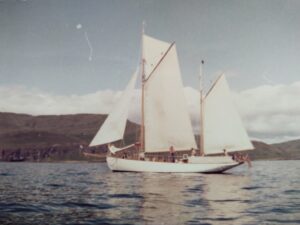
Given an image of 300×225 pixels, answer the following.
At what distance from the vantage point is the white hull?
72375mm

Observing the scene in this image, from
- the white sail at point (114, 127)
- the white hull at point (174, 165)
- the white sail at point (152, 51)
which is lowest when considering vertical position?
the white hull at point (174, 165)

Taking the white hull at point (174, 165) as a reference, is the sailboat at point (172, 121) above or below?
above

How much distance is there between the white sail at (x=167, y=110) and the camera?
71.1 meters

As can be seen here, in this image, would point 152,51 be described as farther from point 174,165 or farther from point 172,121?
point 174,165

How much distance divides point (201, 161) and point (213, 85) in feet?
47.0

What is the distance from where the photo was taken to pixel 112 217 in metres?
21.3

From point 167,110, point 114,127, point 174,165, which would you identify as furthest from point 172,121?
point 114,127

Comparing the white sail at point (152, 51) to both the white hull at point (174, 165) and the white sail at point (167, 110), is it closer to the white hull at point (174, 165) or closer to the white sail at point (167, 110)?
the white sail at point (167, 110)

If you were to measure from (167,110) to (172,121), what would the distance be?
2192 millimetres

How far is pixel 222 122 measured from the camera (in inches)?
2837

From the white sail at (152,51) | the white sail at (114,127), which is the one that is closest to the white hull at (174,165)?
the white sail at (114,127)

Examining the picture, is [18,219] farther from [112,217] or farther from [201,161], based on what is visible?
[201,161]

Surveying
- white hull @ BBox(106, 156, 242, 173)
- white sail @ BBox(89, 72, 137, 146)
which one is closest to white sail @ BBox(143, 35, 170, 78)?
white sail @ BBox(89, 72, 137, 146)

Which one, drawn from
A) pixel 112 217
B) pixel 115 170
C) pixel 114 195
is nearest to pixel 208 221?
pixel 112 217
